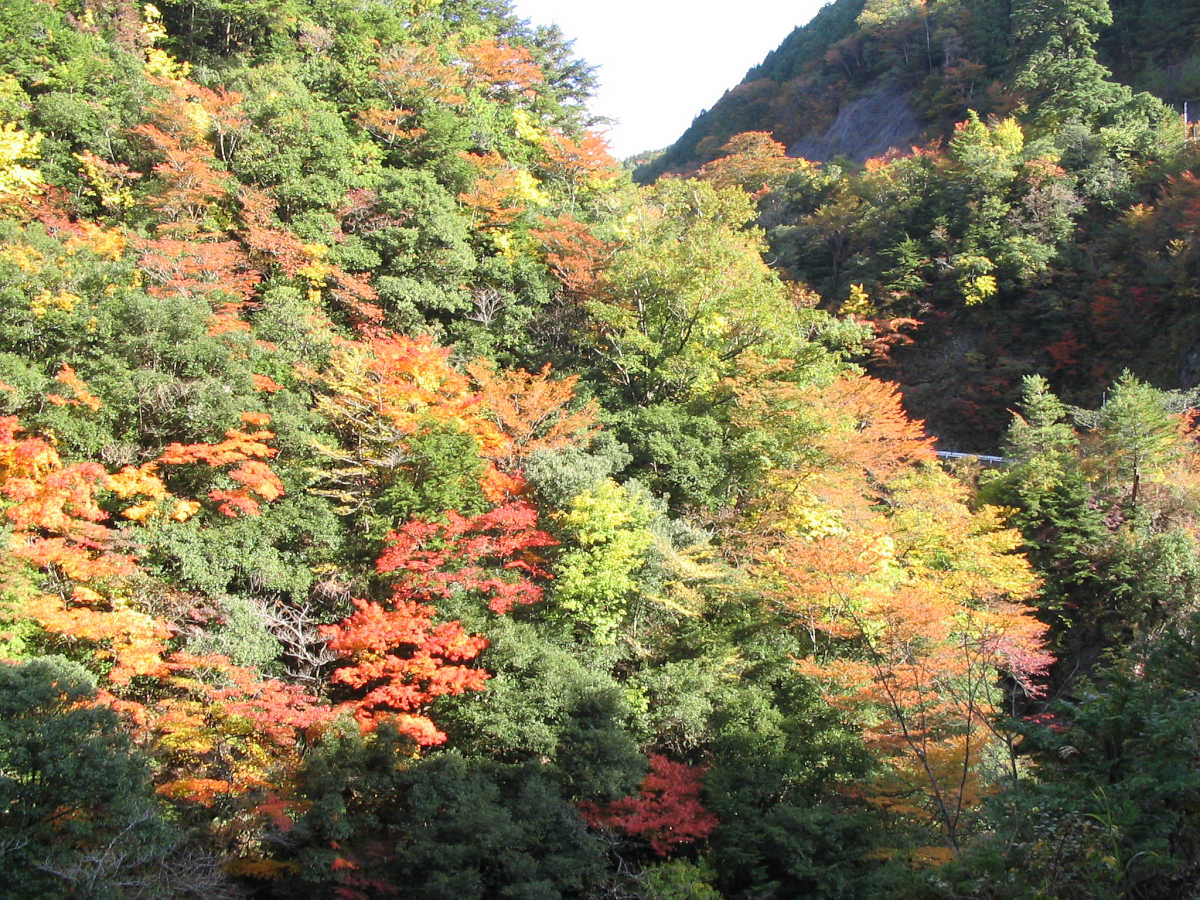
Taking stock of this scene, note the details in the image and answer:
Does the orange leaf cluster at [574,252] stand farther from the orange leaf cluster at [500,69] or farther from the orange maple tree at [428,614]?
the orange maple tree at [428,614]

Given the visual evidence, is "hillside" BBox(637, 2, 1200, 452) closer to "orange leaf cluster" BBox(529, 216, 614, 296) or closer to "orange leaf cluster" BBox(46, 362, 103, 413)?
"orange leaf cluster" BBox(529, 216, 614, 296)

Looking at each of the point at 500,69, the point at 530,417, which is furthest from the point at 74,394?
the point at 500,69

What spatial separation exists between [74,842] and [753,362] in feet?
48.1

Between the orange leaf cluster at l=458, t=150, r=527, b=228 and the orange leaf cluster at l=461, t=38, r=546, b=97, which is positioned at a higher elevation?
the orange leaf cluster at l=461, t=38, r=546, b=97

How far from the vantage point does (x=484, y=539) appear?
1220 cm

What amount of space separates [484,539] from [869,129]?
147ft

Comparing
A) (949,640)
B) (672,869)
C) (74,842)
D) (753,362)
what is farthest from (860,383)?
(74,842)

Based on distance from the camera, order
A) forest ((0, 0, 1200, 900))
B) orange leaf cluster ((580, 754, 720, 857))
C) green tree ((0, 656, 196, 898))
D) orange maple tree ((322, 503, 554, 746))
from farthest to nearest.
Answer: orange maple tree ((322, 503, 554, 746))
orange leaf cluster ((580, 754, 720, 857))
forest ((0, 0, 1200, 900))
green tree ((0, 656, 196, 898))

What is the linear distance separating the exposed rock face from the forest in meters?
21.6

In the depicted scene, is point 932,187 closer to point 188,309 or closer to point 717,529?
point 717,529

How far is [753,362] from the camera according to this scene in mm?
17078


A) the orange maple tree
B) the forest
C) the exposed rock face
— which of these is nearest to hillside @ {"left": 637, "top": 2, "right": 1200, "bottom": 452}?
the forest

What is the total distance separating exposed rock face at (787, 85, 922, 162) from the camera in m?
43.4

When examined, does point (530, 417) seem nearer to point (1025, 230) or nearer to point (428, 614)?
point (428, 614)
